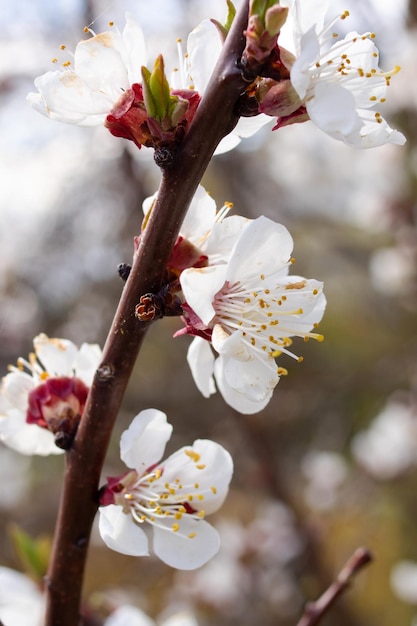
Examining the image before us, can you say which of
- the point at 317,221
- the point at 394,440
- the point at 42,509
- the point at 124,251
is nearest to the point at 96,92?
the point at 124,251

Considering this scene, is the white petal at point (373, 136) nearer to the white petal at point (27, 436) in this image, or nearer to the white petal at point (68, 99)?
the white petal at point (68, 99)

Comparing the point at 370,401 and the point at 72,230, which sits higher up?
the point at 72,230

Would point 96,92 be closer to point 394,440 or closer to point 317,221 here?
point 394,440

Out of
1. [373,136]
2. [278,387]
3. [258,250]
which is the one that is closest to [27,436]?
[258,250]

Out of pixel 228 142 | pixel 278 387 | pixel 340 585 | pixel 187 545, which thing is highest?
pixel 228 142

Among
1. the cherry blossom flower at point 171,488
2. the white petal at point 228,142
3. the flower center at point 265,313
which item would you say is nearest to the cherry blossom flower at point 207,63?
the white petal at point 228,142

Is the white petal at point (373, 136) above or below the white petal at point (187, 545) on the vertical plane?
above

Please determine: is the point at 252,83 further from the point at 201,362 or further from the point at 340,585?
the point at 340,585
